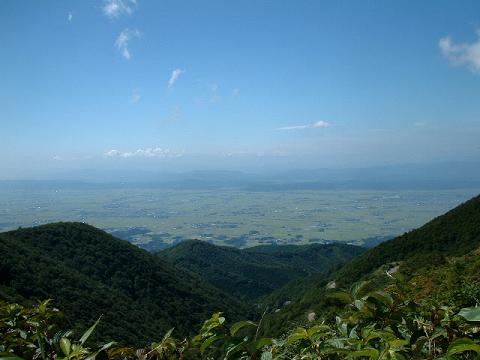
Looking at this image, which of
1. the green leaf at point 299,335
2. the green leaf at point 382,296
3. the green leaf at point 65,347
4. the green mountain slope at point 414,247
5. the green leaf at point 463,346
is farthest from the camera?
the green mountain slope at point 414,247

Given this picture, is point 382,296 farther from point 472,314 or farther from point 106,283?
point 106,283

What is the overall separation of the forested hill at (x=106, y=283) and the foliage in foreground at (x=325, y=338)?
3540 centimetres

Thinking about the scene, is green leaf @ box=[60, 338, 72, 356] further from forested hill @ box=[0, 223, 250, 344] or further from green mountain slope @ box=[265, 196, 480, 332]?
green mountain slope @ box=[265, 196, 480, 332]

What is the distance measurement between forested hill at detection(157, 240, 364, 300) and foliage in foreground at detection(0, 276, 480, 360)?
3492 inches

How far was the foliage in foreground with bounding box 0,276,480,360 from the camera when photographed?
138 cm

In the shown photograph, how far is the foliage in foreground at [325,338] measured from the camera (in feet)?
4.52

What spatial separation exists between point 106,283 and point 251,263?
5005 centimetres

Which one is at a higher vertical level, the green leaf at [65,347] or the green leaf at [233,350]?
the green leaf at [65,347]

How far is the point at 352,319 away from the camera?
174 cm

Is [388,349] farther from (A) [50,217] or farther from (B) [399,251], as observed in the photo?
(A) [50,217]

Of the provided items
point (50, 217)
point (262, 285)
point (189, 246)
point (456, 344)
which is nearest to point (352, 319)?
point (456, 344)

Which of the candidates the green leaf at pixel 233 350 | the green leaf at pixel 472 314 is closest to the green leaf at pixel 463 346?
the green leaf at pixel 472 314

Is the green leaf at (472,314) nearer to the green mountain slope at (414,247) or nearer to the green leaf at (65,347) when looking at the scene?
the green leaf at (65,347)

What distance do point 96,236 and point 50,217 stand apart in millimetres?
147004
